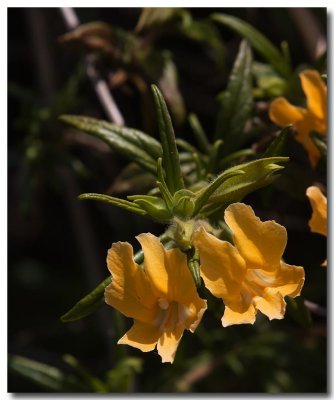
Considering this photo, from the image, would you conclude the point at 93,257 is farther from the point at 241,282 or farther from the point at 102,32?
the point at 241,282

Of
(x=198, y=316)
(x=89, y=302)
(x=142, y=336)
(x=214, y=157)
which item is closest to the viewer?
(x=198, y=316)

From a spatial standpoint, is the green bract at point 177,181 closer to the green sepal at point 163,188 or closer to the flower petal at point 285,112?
the green sepal at point 163,188

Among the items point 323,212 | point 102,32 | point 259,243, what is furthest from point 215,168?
point 102,32

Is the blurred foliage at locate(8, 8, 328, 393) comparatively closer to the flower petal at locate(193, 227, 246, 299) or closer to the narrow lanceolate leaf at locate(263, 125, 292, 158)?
the narrow lanceolate leaf at locate(263, 125, 292, 158)

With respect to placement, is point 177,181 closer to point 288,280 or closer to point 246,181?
point 246,181

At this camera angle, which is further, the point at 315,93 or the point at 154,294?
the point at 315,93

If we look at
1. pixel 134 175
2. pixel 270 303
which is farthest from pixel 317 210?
pixel 134 175
